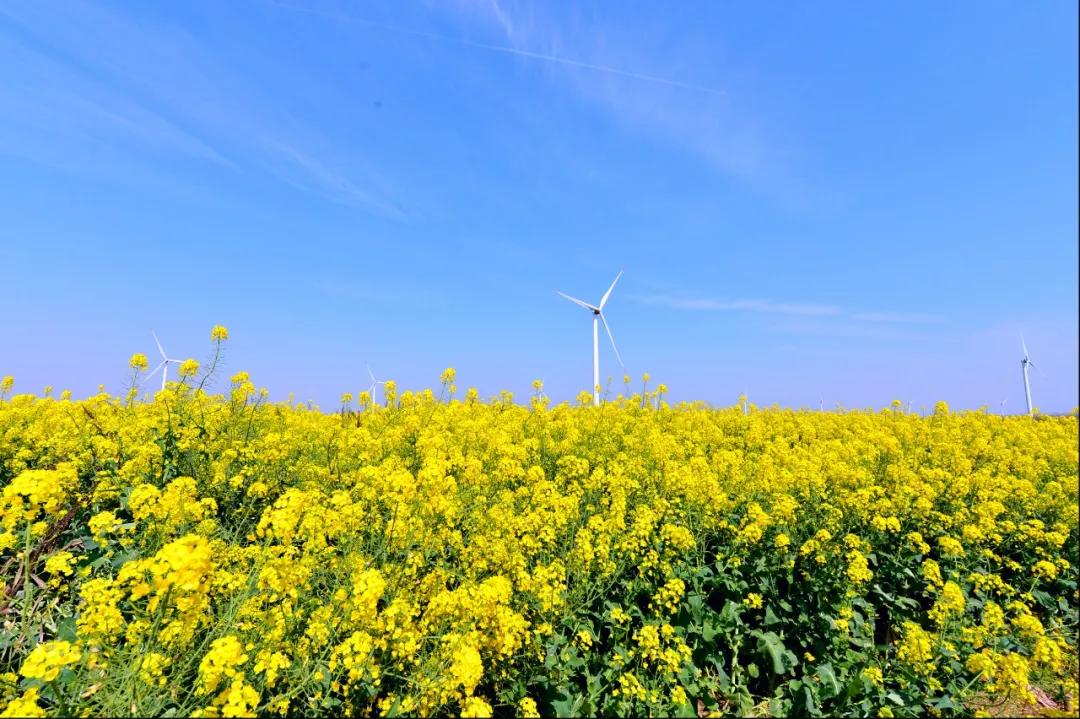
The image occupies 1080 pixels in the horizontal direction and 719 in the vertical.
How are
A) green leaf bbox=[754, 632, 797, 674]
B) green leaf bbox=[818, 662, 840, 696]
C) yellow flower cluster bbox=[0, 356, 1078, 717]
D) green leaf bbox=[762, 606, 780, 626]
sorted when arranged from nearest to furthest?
yellow flower cluster bbox=[0, 356, 1078, 717]
green leaf bbox=[818, 662, 840, 696]
green leaf bbox=[754, 632, 797, 674]
green leaf bbox=[762, 606, 780, 626]

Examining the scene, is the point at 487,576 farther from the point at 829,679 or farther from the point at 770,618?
the point at 829,679

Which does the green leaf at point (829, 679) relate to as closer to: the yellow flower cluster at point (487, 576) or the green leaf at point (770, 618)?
the yellow flower cluster at point (487, 576)

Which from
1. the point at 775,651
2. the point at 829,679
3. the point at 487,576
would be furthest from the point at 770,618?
the point at 487,576

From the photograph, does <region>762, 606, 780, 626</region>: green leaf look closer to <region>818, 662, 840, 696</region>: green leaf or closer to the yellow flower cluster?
the yellow flower cluster

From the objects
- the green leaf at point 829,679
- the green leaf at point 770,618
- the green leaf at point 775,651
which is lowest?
the green leaf at point 829,679

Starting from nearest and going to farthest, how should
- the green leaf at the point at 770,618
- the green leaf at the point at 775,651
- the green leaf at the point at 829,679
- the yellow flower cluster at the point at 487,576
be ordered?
the yellow flower cluster at the point at 487,576 → the green leaf at the point at 829,679 → the green leaf at the point at 775,651 → the green leaf at the point at 770,618

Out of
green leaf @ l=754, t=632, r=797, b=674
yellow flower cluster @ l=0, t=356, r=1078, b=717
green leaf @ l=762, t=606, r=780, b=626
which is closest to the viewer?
yellow flower cluster @ l=0, t=356, r=1078, b=717

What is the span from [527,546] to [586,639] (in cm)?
88

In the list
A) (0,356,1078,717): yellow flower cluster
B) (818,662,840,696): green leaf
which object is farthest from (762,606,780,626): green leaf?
(818,662,840,696): green leaf

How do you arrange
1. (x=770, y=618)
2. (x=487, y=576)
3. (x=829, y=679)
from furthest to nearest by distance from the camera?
(x=770, y=618) → (x=487, y=576) → (x=829, y=679)

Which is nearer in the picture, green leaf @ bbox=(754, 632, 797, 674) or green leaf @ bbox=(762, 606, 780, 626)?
green leaf @ bbox=(754, 632, 797, 674)

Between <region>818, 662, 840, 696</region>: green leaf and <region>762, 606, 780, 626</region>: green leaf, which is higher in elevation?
<region>762, 606, 780, 626</region>: green leaf

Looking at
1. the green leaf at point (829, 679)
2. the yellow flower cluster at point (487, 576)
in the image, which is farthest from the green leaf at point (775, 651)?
the green leaf at point (829, 679)

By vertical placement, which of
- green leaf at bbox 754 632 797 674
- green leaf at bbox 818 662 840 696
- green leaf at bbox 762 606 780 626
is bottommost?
green leaf at bbox 818 662 840 696
